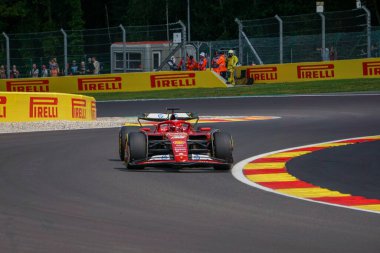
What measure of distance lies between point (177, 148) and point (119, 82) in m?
21.2

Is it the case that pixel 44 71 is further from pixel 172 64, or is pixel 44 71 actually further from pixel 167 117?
pixel 167 117

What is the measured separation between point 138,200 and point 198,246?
2531 millimetres

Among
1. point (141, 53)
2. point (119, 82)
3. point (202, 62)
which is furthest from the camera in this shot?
point (141, 53)

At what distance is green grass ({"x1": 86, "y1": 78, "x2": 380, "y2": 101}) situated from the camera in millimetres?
30188

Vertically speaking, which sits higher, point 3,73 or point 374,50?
point 374,50

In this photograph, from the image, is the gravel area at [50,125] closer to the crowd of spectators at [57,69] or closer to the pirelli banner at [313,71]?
the pirelli banner at [313,71]

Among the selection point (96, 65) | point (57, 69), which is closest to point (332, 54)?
point (96, 65)

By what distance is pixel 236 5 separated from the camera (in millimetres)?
69750

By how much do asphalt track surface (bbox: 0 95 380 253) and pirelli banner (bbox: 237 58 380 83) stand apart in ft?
50.0

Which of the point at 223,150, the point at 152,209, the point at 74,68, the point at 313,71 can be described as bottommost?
the point at 152,209

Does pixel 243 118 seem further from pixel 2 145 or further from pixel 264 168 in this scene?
pixel 264 168

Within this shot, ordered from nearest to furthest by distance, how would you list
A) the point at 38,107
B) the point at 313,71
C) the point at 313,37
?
the point at 38,107
the point at 313,71
the point at 313,37

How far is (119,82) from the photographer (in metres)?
33.9

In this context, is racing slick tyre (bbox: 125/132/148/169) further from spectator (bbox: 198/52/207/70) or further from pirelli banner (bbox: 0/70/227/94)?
spectator (bbox: 198/52/207/70)
